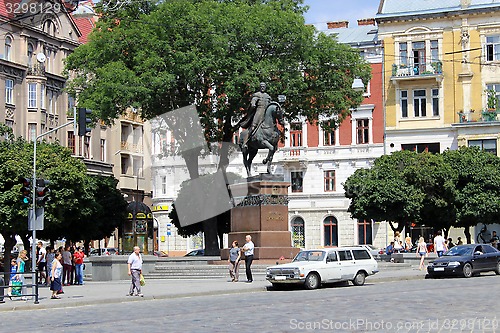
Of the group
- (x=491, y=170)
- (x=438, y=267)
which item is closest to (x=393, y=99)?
(x=491, y=170)

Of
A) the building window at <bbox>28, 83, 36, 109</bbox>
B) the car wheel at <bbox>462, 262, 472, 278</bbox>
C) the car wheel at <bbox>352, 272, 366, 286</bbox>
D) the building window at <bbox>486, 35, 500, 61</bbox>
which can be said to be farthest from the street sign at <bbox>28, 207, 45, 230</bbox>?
the building window at <bbox>486, 35, 500, 61</bbox>

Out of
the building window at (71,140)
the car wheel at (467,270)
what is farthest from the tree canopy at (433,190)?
the building window at (71,140)

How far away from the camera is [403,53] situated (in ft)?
215

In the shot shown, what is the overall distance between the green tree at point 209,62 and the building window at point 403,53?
65.7 feet

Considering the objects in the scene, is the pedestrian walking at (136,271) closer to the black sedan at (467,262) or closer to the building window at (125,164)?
the black sedan at (467,262)

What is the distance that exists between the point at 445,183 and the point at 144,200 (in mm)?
36941

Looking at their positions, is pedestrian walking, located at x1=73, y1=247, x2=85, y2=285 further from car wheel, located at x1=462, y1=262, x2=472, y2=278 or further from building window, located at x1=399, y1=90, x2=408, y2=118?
building window, located at x1=399, y1=90, x2=408, y2=118

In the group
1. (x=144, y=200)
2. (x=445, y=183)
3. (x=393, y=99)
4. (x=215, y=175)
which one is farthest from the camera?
(x=144, y=200)

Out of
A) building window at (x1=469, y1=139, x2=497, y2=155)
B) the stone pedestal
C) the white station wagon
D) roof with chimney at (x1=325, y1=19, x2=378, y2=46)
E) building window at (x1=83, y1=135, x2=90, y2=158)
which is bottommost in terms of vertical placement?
the white station wagon

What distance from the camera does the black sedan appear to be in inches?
1344

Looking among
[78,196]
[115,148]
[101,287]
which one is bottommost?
[101,287]

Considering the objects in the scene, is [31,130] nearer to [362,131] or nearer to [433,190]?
[362,131]

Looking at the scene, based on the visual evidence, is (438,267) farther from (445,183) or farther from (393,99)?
(393,99)

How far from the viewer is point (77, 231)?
49938 millimetres
